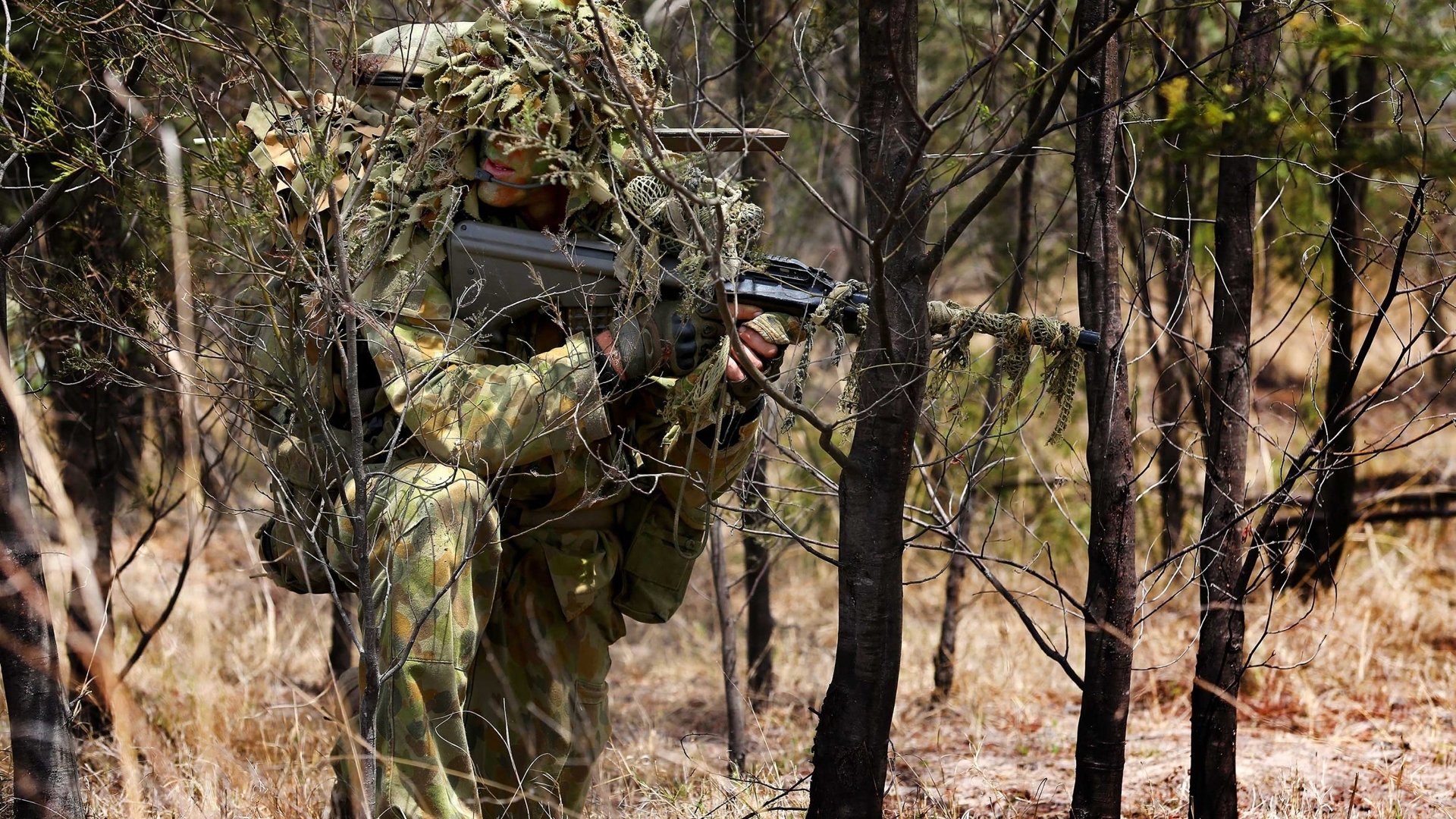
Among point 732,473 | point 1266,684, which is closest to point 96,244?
point 732,473

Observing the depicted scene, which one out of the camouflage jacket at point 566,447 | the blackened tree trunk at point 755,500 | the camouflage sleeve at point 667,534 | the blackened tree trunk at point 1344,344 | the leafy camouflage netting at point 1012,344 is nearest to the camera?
the leafy camouflage netting at point 1012,344

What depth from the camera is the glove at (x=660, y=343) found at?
2961mm

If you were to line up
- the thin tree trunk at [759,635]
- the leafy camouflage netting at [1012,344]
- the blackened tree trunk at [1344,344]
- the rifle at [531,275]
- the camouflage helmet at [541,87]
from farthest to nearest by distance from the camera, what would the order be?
the thin tree trunk at [759,635] < the blackened tree trunk at [1344,344] < the rifle at [531,275] < the camouflage helmet at [541,87] < the leafy camouflage netting at [1012,344]

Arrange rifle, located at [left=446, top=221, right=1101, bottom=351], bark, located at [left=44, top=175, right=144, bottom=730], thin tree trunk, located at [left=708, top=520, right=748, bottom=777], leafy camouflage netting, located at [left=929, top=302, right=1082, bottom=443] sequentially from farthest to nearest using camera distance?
thin tree trunk, located at [left=708, top=520, right=748, bottom=777]
bark, located at [left=44, top=175, right=144, bottom=730]
rifle, located at [left=446, top=221, right=1101, bottom=351]
leafy camouflage netting, located at [left=929, top=302, right=1082, bottom=443]

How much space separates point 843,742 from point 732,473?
88 centimetres

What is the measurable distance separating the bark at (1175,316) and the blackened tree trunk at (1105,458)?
209 mm

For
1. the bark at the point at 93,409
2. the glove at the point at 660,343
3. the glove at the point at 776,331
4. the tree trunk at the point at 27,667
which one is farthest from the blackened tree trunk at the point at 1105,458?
the bark at the point at 93,409

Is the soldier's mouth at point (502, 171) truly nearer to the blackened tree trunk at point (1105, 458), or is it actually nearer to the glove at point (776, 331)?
the glove at point (776, 331)

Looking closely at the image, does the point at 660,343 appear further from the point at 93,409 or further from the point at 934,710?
the point at 934,710

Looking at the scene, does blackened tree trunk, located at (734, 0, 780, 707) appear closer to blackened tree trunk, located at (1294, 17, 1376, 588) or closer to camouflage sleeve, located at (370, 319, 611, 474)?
camouflage sleeve, located at (370, 319, 611, 474)

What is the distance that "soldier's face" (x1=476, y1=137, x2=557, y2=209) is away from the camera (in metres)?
2.97

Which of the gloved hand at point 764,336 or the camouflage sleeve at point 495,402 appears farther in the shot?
the camouflage sleeve at point 495,402

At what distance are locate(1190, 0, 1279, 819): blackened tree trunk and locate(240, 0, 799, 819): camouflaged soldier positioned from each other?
1104 mm

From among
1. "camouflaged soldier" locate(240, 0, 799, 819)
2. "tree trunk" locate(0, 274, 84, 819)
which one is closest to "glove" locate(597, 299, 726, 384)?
"camouflaged soldier" locate(240, 0, 799, 819)
